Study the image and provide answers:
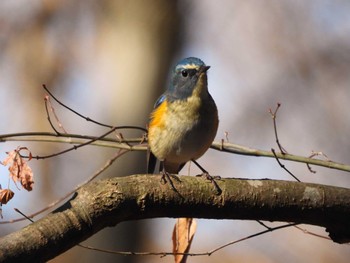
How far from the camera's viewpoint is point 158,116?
4094 mm

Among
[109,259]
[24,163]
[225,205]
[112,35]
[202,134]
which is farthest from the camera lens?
[112,35]

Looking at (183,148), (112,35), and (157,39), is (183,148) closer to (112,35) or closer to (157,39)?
(157,39)

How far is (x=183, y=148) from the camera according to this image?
13.1ft

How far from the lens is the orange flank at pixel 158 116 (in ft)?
13.2

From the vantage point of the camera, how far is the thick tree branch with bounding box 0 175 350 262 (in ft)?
8.51

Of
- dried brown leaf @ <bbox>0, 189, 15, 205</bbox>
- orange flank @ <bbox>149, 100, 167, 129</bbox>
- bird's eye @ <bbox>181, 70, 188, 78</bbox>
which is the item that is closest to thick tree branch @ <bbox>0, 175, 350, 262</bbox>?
dried brown leaf @ <bbox>0, 189, 15, 205</bbox>

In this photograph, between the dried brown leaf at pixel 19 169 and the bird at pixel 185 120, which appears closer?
the dried brown leaf at pixel 19 169

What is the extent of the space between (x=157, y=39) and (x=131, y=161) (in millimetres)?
1375

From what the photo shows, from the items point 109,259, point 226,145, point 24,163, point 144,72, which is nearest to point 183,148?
point 226,145

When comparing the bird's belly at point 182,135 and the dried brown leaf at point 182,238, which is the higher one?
the bird's belly at point 182,135

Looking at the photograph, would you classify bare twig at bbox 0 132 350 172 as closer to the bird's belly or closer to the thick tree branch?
the bird's belly

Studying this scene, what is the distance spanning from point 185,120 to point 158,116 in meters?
0.18

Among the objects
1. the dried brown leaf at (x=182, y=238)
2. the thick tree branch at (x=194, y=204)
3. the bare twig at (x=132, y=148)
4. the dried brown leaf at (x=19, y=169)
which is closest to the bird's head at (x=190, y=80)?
the bare twig at (x=132, y=148)

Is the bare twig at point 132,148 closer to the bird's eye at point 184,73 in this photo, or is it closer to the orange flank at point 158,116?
the orange flank at point 158,116
